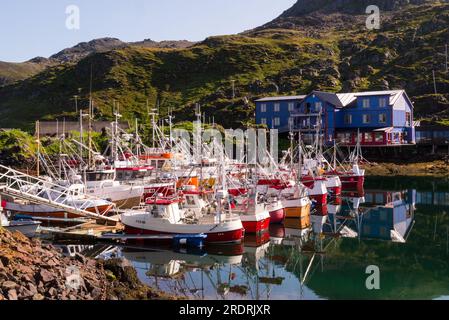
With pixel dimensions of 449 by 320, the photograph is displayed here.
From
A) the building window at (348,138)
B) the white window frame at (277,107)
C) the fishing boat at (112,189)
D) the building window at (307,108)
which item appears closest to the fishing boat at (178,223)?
the fishing boat at (112,189)

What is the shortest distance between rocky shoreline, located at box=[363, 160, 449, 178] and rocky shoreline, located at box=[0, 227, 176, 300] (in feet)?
185

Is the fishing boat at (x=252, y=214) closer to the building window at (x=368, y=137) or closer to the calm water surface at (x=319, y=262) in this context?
the calm water surface at (x=319, y=262)

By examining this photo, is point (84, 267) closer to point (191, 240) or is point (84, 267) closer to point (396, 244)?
point (191, 240)

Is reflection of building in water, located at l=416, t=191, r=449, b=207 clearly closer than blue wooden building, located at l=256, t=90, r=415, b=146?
Yes

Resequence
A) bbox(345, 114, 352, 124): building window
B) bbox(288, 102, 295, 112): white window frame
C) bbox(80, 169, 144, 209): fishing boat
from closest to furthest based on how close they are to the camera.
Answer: bbox(80, 169, 144, 209): fishing boat, bbox(345, 114, 352, 124): building window, bbox(288, 102, 295, 112): white window frame

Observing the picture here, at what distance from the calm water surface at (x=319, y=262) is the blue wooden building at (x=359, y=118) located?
36.9 m

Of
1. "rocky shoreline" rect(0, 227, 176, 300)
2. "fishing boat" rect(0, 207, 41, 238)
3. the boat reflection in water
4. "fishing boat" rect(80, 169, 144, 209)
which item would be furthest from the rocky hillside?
"rocky shoreline" rect(0, 227, 176, 300)

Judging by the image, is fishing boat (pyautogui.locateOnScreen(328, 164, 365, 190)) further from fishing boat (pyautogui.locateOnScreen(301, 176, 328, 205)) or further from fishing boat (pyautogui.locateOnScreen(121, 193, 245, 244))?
fishing boat (pyautogui.locateOnScreen(121, 193, 245, 244))

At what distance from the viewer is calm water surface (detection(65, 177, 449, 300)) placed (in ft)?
79.7

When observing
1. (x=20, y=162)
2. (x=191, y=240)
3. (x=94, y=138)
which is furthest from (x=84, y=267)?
(x=94, y=138)

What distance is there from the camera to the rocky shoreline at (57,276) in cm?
1670

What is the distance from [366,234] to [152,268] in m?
16.9
